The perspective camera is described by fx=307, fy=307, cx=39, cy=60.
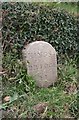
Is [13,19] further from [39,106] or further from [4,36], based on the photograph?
[39,106]

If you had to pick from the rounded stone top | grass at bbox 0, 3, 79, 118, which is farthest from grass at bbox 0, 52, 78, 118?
the rounded stone top

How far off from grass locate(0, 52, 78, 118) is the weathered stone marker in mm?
94

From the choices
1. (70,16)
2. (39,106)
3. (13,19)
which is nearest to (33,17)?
(13,19)

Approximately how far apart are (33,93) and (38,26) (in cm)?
117

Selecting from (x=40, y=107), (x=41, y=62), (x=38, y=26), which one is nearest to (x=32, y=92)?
(x=40, y=107)

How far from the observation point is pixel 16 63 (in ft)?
13.6

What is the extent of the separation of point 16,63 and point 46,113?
3.23 ft

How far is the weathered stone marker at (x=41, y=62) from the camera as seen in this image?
4.07 metres

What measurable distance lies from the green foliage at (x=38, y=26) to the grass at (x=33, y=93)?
305mm

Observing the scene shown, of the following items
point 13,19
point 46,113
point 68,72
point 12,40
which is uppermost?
point 13,19

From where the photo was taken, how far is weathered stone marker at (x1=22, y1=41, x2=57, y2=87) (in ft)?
13.3

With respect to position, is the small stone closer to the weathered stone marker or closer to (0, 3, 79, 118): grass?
(0, 3, 79, 118): grass

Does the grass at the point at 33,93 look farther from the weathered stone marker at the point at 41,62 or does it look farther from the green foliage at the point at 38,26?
the green foliage at the point at 38,26

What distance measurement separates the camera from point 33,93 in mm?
3809
